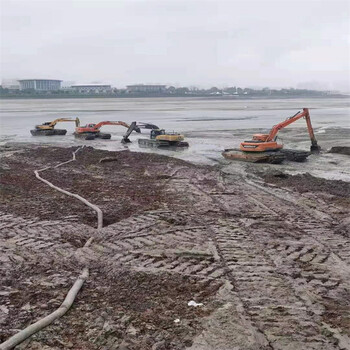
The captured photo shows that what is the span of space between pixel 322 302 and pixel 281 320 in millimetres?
785

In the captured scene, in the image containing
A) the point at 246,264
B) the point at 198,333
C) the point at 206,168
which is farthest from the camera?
the point at 206,168

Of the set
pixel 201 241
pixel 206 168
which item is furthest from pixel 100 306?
pixel 206 168

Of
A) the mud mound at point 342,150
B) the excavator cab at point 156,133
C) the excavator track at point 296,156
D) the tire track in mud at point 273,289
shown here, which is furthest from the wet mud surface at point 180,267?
the excavator cab at point 156,133

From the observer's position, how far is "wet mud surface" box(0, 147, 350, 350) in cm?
491

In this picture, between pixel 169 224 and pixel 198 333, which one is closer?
pixel 198 333

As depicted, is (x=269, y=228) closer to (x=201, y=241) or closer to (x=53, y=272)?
(x=201, y=241)

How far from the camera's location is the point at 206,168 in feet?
55.0

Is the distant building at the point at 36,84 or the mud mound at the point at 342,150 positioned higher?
the distant building at the point at 36,84

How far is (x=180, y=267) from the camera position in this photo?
6.63 m

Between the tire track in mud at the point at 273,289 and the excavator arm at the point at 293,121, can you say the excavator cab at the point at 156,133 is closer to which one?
the excavator arm at the point at 293,121

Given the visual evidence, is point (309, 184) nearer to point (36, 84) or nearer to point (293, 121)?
point (293, 121)

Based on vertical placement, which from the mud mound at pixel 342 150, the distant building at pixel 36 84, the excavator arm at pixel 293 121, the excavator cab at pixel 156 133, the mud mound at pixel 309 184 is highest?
the distant building at pixel 36 84

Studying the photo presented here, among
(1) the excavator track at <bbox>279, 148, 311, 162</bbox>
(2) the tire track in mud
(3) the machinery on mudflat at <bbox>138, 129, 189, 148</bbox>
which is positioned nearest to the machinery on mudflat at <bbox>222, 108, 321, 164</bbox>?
(1) the excavator track at <bbox>279, 148, 311, 162</bbox>

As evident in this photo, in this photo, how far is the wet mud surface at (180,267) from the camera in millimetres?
4906
